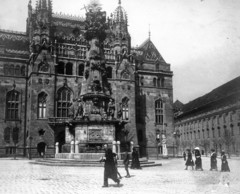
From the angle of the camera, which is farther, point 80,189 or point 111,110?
point 111,110

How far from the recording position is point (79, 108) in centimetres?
2980

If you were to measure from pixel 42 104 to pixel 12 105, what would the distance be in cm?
486

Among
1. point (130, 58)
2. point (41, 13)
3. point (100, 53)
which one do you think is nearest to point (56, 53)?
point (41, 13)

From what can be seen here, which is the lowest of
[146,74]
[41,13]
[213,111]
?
[213,111]

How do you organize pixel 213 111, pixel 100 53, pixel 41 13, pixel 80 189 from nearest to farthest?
pixel 80 189, pixel 100 53, pixel 41 13, pixel 213 111

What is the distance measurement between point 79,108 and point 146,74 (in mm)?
32510

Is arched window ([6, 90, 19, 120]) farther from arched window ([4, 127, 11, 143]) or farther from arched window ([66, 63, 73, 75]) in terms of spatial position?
arched window ([66, 63, 73, 75])

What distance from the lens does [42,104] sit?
50.6m

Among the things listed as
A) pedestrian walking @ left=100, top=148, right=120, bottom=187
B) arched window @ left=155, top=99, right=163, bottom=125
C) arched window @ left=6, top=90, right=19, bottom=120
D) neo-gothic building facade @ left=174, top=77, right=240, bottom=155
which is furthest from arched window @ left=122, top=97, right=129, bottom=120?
pedestrian walking @ left=100, top=148, right=120, bottom=187

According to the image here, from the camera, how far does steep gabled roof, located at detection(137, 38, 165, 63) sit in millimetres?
64819

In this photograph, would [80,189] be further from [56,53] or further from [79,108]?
[56,53]

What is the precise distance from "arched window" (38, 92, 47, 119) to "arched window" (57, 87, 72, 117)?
2.27 metres

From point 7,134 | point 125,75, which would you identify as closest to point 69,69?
point 125,75

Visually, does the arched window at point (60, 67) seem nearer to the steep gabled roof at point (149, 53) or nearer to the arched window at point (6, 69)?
the arched window at point (6, 69)
